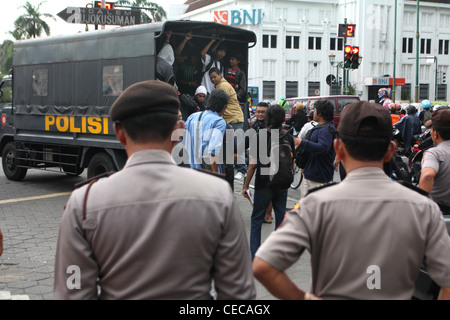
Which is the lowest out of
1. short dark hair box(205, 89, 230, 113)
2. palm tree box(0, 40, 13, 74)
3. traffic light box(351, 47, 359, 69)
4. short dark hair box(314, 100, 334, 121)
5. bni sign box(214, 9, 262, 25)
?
short dark hair box(314, 100, 334, 121)

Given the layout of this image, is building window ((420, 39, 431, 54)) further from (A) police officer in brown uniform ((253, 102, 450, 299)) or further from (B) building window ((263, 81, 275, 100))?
(A) police officer in brown uniform ((253, 102, 450, 299))

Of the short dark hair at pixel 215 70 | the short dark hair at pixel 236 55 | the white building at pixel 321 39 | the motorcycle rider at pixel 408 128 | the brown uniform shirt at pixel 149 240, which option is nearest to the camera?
the brown uniform shirt at pixel 149 240

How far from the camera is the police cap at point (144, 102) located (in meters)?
2.05

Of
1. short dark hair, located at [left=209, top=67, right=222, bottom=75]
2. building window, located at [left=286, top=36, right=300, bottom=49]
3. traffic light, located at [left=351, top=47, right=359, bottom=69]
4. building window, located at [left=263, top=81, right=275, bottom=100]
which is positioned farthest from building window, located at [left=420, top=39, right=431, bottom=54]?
short dark hair, located at [left=209, top=67, right=222, bottom=75]

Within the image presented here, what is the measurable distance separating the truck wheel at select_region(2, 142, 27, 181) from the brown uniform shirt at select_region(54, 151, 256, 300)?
10776 millimetres

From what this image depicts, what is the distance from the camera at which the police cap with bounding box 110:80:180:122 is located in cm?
205

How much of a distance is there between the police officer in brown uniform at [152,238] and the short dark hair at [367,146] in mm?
547

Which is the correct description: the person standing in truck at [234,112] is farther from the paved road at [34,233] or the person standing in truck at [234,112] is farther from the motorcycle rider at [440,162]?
the motorcycle rider at [440,162]

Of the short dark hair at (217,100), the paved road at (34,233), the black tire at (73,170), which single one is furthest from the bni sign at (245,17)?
the short dark hair at (217,100)

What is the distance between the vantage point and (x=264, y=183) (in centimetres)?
560

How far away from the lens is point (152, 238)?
190cm

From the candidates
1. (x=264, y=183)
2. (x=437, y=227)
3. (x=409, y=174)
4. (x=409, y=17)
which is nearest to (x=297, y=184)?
(x=409, y=174)
